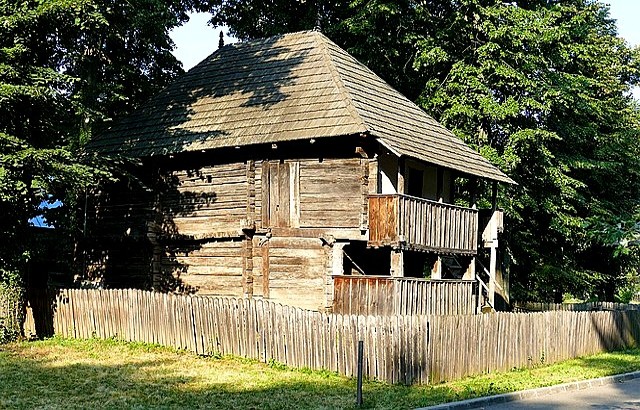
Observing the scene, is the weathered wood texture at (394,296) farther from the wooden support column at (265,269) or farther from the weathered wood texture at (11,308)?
the weathered wood texture at (11,308)

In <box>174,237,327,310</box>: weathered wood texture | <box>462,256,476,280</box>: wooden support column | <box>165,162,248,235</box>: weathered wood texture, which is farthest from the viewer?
<box>462,256,476,280</box>: wooden support column

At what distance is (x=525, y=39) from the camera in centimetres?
3002

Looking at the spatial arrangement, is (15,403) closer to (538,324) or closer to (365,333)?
(365,333)

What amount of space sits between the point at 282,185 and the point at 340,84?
323 cm

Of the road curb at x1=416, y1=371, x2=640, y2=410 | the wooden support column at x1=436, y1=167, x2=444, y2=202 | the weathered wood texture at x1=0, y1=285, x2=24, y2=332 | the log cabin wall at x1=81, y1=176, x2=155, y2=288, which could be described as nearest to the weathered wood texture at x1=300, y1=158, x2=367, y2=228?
the wooden support column at x1=436, y1=167, x2=444, y2=202

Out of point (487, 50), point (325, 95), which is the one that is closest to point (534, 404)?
point (325, 95)

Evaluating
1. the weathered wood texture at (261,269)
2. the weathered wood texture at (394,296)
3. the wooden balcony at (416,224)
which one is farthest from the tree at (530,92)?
the weathered wood texture at (261,269)

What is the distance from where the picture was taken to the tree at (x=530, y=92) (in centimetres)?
3044

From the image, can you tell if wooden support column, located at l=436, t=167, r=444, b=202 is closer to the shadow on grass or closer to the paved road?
the paved road

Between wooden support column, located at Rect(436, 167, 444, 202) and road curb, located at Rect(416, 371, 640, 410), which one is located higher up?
wooden support column, located at Rect(436, 167, 444, 202)

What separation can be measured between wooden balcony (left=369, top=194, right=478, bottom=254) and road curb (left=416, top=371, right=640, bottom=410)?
18.9ft

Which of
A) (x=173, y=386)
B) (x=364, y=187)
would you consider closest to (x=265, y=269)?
(x=364, y=187)

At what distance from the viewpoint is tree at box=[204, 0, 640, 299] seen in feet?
99.9

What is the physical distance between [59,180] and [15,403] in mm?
6670
